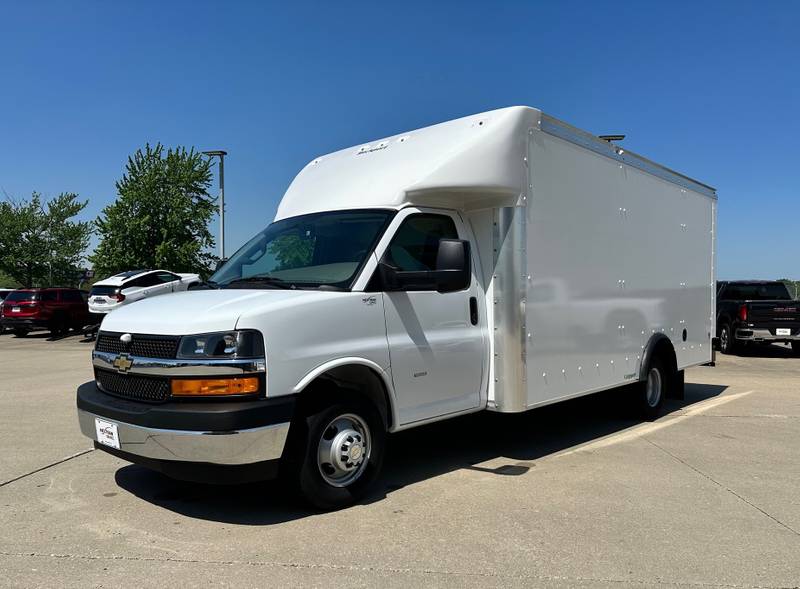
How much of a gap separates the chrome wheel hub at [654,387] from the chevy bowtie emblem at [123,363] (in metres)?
5.83

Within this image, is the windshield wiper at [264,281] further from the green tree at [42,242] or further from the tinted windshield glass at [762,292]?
the green tree at [42,242]

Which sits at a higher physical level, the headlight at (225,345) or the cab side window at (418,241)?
the cab side window at (418,241)

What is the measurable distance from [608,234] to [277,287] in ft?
11.9

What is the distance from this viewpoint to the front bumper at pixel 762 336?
52.0 ft

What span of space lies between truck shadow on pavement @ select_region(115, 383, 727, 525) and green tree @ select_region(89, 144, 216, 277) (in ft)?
63.4

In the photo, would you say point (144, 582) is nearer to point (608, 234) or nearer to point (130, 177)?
point (608, 234)

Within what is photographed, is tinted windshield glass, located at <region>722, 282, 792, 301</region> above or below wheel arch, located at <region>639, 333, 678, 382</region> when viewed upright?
above

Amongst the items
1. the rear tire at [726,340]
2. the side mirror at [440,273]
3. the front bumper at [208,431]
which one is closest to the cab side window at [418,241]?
the side mirror at [440,273]

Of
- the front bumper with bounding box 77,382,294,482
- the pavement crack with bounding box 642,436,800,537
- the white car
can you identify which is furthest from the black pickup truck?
the front bumper with bounding box 77,382,294,482

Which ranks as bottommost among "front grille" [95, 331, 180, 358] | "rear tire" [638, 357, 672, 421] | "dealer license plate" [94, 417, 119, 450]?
"rear tire" [638, 357, 672, 421]

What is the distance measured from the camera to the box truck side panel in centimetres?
559

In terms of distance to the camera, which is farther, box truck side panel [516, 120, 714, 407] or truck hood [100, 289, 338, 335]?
box truck side panel [516, 120, 714, 407]

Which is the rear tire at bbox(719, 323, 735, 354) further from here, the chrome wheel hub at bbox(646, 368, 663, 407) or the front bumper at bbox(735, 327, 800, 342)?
the chrome wheel hub at bbox(646, 368, 663, 407)

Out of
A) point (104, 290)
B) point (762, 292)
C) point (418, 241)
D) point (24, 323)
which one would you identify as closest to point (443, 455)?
point (418, 241)
